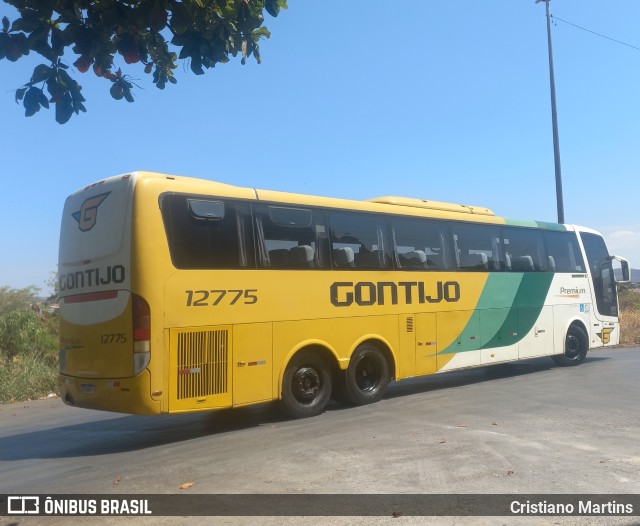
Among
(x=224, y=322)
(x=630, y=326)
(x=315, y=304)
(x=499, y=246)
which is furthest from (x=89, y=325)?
(x=630, y=326)

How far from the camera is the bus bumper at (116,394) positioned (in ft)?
27.0

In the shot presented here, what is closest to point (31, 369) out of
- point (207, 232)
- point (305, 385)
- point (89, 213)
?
point (89, 213)

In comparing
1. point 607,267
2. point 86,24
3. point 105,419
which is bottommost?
point 105,419

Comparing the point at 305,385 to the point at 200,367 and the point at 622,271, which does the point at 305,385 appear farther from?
the point at 622,271

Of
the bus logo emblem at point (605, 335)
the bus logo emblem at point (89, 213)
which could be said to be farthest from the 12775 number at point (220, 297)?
the bus logo emblem at point (605, 335)

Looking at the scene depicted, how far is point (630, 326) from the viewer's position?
2512cm

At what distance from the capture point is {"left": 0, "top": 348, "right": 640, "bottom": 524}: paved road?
6.30m

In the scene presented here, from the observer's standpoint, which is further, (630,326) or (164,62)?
(630,326)

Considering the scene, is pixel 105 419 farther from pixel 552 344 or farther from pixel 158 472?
pixel 552 344

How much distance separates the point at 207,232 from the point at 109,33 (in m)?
4.48

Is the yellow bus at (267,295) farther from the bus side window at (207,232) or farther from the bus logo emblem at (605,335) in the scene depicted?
the bus logo emblem at (605,335)

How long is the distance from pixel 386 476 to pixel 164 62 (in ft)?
14.5

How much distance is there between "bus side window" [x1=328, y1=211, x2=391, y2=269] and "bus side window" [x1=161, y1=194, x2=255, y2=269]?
1.79m

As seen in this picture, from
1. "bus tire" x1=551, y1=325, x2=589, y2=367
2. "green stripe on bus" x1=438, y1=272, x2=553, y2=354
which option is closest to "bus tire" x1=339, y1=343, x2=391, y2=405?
"green stripe on bus" x1=438, y1=272, x2=553, y2=354
